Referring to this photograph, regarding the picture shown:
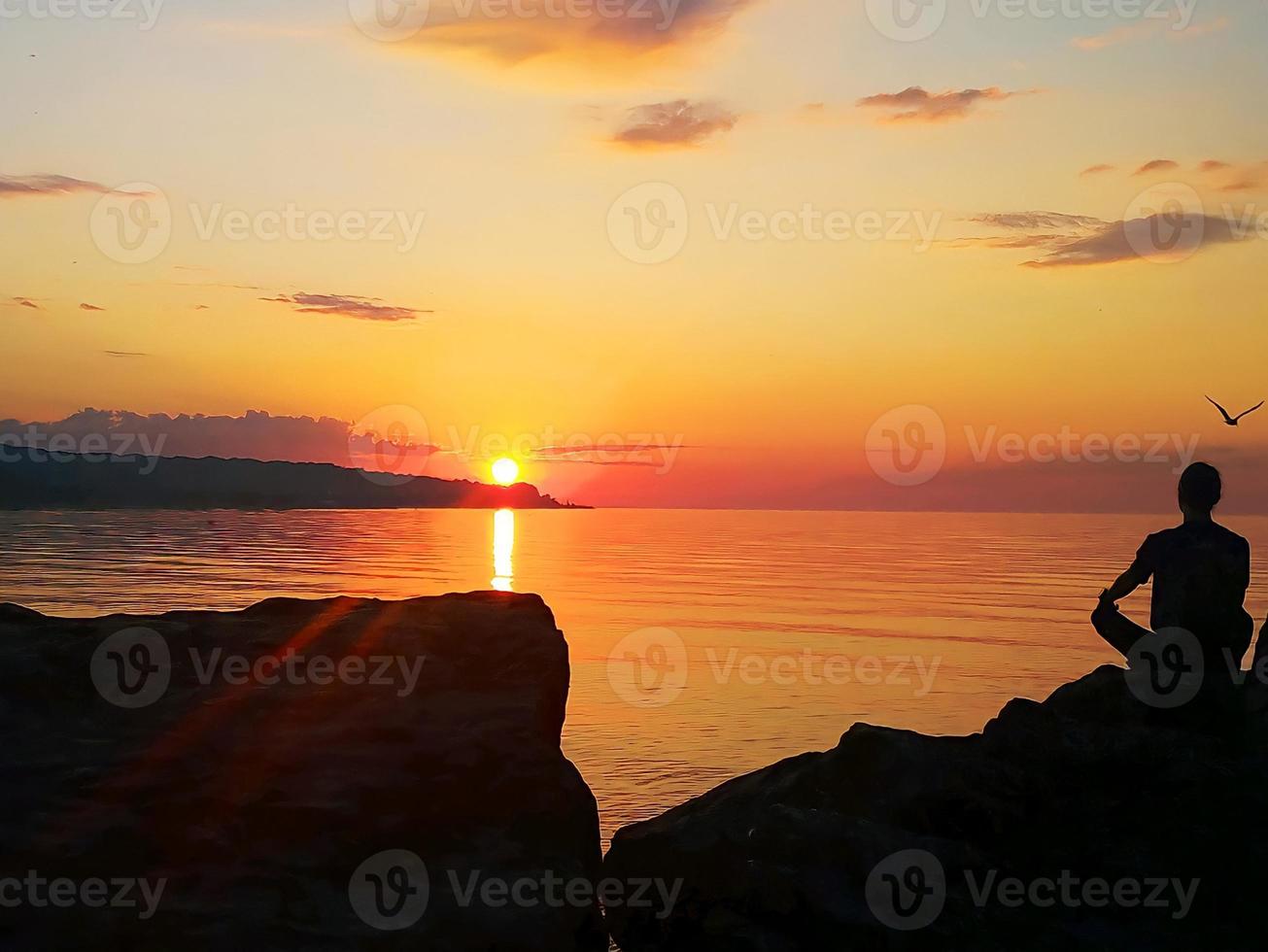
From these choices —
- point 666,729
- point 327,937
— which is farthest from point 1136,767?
point 666,729

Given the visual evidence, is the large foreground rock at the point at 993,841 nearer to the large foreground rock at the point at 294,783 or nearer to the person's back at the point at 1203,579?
the person's back at the point at 1203,579

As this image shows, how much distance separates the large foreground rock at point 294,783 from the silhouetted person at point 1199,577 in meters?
5.09

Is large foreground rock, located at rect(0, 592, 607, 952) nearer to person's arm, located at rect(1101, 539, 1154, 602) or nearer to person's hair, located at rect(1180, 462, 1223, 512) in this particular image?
person's arm, located at rect(1101, 539, 1154, 602)

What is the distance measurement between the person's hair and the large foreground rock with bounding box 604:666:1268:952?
5.40ft

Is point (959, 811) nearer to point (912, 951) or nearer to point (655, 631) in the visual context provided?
point (912, 951)

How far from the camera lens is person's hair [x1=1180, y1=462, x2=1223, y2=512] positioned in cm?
940

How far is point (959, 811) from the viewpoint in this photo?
8812 millimetres

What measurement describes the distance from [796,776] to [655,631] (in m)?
24.7

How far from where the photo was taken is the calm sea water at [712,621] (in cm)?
2038

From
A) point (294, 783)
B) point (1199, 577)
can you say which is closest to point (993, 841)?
point (1199, 577)

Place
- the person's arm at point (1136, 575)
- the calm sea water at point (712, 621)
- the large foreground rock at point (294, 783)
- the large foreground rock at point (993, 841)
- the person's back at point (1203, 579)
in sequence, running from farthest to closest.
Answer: the calm sea water at point (712, 621)
the person's arm at point (1136, 575)
the person's back at point (1203, 579)
the large foreground rock at point (993, 841)
the large foreground rock at point (294, 783)

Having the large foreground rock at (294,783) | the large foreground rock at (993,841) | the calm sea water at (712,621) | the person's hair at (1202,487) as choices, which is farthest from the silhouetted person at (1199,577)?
the calm sea water at (712,621)

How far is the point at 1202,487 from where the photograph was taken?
9391 millimetres

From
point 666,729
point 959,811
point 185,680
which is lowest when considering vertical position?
point 666,729
